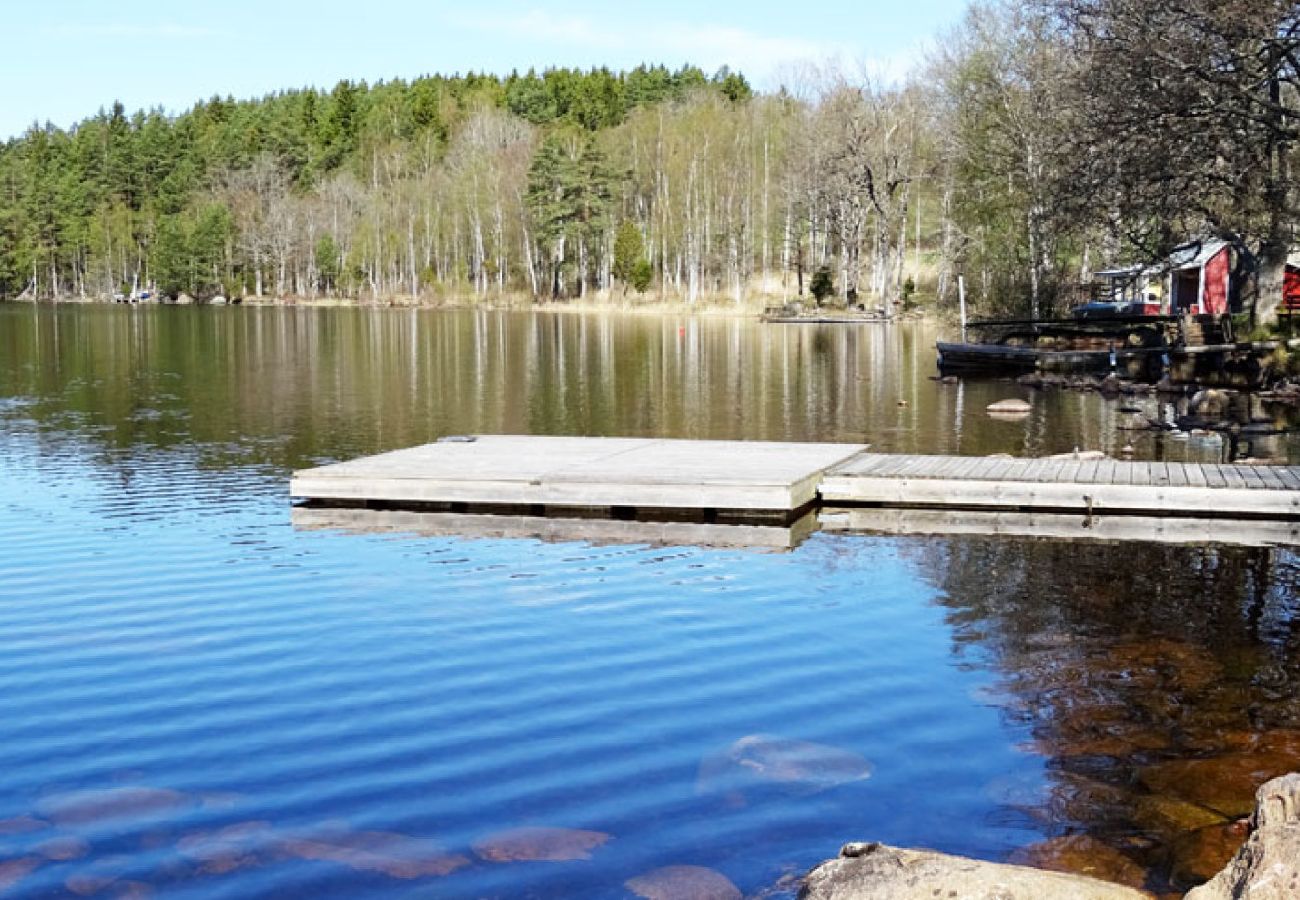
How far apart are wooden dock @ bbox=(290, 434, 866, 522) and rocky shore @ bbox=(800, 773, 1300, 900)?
1108 centimetres

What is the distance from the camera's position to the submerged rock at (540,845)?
770cm

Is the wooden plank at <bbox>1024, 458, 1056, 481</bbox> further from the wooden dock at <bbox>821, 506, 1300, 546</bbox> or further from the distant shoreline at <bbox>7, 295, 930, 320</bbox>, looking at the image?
the distant shoreline at <bbox>7, 295, 930, 320</bbox>

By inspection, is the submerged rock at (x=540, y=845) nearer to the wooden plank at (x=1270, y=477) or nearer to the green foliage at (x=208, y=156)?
the wooden plank at (x=1270, y=477)

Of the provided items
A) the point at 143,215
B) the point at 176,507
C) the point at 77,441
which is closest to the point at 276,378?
the point at 77,441

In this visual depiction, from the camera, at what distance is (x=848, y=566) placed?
15461 millimetres

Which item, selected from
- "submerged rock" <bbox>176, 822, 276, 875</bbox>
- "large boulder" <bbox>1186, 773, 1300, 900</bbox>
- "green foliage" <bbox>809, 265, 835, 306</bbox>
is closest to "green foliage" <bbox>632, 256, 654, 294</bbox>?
"green foliage" <bbox>809, 265, 835, 306</bbox>

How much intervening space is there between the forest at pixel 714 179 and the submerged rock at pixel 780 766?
1045 inches

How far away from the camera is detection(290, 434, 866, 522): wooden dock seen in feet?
57.3

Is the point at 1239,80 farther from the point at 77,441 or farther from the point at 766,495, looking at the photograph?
the point at 77,441

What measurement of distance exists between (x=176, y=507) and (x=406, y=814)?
12.1 meters

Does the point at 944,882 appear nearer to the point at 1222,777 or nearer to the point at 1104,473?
the point at 1222,777

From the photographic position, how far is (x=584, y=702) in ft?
34.5

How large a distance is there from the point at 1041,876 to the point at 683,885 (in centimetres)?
207

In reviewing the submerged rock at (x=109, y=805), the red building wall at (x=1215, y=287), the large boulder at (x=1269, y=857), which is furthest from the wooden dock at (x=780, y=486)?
the red building wall at (x=1215, y=287)
